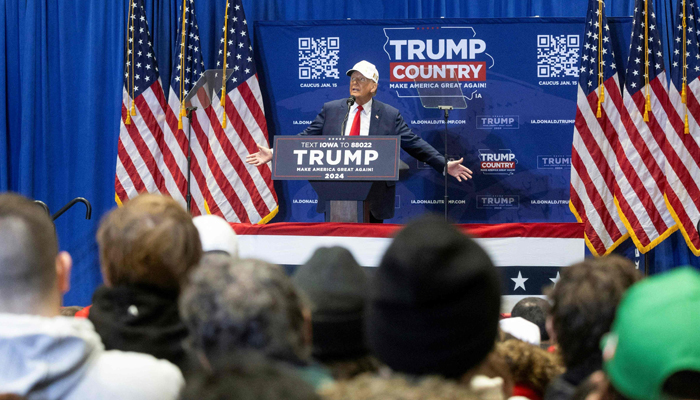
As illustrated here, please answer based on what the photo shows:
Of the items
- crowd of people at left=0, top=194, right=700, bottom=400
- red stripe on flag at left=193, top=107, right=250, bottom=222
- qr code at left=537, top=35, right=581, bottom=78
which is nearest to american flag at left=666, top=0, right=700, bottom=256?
qr code at left=537, top=35, right=581, bottom=78

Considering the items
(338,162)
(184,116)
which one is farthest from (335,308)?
(184,116)

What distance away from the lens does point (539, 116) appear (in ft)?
19.7

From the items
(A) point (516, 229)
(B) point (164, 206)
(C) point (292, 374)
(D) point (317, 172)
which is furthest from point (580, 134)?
(C) point (292, 374)

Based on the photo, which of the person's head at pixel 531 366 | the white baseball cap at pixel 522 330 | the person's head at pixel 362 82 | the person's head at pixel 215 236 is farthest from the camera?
the person's head at pixel 362 82

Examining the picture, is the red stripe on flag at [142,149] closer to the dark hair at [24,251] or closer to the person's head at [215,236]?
the person's head at [215,236]

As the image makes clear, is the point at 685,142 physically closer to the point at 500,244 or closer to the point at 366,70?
the point at 500,244

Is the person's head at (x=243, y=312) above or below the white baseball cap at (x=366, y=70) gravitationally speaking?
below

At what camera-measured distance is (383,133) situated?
17.1 feet

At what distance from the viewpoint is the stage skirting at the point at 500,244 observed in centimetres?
433

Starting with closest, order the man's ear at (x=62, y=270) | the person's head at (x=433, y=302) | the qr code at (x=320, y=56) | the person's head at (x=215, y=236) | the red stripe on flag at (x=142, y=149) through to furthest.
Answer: the person's head at (x=433, y=302), the man's ear at (x=62, y=270), the person's head at (x=215, y=236), the red stripe on flag at (x=142, y=149), the qr code at (x=320, y=56)

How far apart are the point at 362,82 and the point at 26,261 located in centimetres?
429

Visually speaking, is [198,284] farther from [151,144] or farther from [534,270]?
[151,144]

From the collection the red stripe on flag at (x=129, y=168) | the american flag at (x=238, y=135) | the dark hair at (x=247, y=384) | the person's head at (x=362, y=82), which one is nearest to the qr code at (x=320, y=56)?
the american flag at (x=238, y=135)

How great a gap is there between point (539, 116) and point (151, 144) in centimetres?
365
